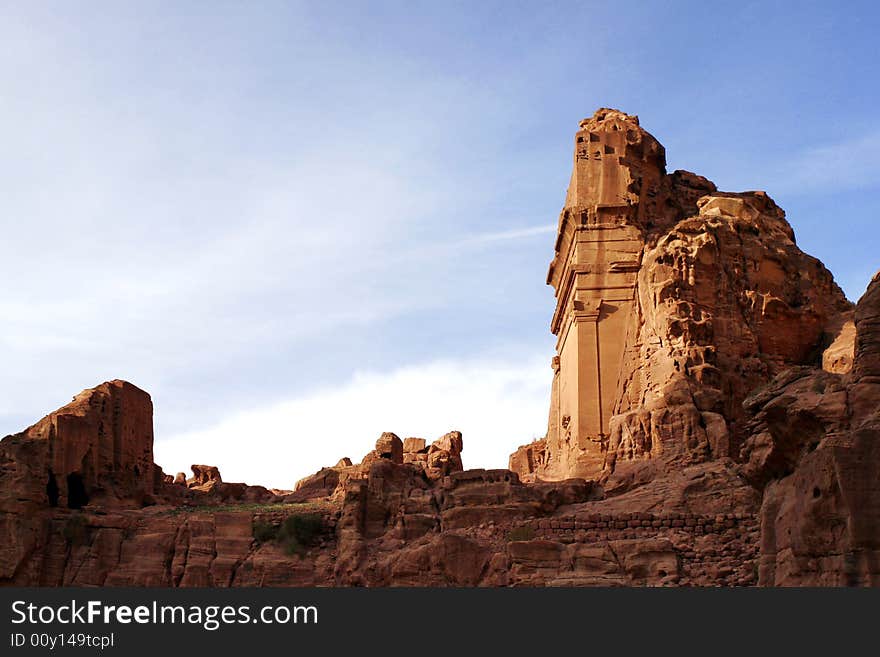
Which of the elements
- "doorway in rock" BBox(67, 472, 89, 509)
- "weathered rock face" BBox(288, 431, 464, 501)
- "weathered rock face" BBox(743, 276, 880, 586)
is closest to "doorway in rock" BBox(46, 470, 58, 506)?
"doorway in rock" BBox(67, 472, 89, 509)

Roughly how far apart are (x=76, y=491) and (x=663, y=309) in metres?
12.7

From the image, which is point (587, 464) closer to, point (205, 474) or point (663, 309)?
point (663, 309)

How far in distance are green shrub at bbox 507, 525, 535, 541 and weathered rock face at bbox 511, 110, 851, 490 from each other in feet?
7.71

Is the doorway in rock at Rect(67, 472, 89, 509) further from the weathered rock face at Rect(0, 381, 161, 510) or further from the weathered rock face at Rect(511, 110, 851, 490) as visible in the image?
the weathered rock face at Rect(511, 110, 851, 490)

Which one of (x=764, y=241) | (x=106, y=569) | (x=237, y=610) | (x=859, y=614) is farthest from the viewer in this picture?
(x=764, y=241)

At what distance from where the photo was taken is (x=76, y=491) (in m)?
29.3

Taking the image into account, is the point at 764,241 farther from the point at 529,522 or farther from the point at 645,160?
the point at 529,522

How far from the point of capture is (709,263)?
92.9 ft

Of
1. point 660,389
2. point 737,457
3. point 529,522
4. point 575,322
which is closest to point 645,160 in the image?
point 575,322

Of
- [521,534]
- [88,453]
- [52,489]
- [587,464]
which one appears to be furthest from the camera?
[88,453]

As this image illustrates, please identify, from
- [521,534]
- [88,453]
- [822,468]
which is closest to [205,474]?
[88,453]

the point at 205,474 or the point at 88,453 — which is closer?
the point at 88,453

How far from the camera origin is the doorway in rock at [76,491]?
2902cm

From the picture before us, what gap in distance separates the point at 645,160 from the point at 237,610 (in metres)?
18.9
